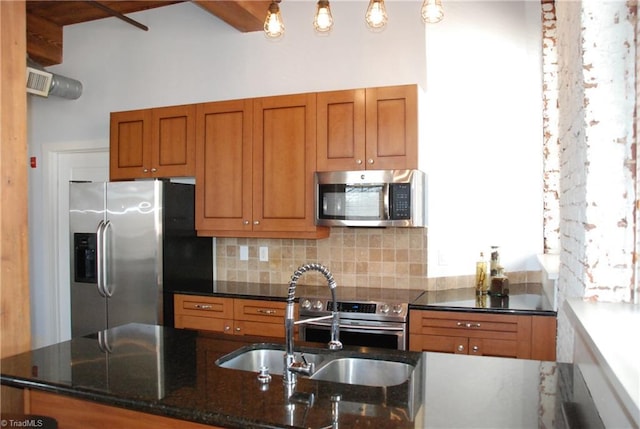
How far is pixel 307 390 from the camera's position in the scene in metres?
1.54

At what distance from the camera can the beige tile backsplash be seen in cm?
357

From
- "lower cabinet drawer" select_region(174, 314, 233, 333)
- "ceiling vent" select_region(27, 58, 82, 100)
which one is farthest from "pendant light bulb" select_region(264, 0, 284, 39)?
"ceiling vent" select_region(27, 58, 82, 100)

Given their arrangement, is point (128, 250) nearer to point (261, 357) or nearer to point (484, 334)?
point (261, 357)

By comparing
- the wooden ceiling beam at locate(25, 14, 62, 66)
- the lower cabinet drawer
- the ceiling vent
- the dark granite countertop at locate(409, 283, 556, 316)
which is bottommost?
the lower cabinet drawer

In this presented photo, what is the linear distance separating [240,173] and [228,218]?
0.36m

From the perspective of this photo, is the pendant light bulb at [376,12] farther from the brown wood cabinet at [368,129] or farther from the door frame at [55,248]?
the door frame at [55,248]

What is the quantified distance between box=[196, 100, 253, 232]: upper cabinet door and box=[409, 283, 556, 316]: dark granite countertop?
56.1 inches

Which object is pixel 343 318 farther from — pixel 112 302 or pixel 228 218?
pixel 112 302

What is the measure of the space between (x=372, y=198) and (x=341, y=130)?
21.2 inches

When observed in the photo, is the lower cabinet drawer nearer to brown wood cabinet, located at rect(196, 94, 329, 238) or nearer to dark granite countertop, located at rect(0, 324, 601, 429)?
brown wood cabinet, located at rect(196, 94, 329, 238)

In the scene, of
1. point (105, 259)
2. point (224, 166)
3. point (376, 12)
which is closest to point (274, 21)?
point (376, 12)

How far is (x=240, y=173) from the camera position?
144 inches

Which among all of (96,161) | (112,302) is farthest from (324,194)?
(96,161)

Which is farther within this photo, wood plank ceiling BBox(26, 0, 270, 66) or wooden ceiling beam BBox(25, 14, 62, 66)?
wooden ceiling beam BBox(25, 14, 62, 66)
